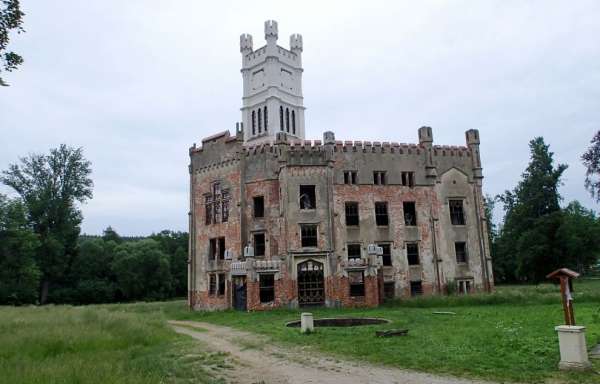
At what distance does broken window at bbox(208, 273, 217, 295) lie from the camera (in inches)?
1246

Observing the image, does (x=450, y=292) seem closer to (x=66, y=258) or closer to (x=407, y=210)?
(x=407, y=210)

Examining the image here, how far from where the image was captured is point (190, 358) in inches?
484

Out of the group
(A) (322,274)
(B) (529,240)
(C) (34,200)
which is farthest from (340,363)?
(B) (529,240)

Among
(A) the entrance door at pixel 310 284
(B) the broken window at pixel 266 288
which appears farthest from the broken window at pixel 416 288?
(B) the broken window at pixel 266 288

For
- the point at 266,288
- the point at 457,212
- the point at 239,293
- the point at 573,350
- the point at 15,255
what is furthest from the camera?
the point at 15,255

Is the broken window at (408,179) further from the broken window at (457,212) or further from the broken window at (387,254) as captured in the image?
the broken window at (387,254)

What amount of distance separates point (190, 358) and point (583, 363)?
9.34 m

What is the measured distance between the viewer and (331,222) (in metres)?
Result: 29.4

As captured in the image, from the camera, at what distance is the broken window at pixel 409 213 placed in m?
32.1

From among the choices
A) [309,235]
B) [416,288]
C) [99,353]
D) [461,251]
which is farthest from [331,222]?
[99,353]

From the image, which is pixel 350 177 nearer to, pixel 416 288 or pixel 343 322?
Result: pixel 416 288

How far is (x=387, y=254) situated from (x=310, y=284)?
20.6 ft

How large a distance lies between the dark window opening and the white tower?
26.1 m

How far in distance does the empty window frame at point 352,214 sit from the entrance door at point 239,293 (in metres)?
8.01
